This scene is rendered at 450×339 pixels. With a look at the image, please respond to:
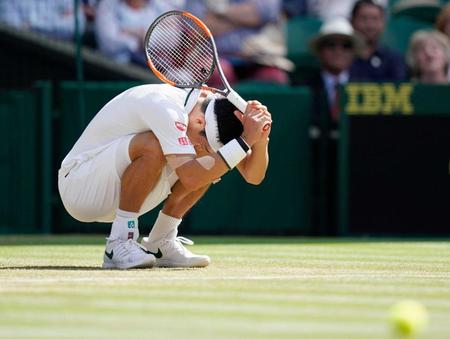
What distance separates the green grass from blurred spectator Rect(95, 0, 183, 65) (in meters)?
5.57

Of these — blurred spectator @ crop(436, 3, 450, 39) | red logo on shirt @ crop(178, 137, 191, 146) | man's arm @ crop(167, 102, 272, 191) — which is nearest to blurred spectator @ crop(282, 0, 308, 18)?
blurred spectator @ crop(436, 3, 450, 39)

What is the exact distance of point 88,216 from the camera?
25.6 ft

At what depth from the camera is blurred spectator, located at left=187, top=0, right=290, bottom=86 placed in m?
14.6

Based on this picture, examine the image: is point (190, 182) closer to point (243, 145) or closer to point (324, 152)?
point (243, 145)

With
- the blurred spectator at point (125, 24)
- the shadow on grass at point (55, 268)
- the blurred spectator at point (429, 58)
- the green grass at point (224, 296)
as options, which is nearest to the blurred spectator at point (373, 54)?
the blurred spectator at point (429, 58)

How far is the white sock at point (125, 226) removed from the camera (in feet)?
24.3

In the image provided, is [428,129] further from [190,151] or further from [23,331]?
[23,331]

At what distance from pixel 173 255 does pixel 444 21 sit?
8248 millimetres

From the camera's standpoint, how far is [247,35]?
580 inches

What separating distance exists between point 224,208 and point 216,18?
2794mm

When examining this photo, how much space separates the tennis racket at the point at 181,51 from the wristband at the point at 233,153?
0.57 metres

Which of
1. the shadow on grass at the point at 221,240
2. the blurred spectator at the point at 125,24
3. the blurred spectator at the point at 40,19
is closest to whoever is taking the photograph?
the shadow on grass at the point at 221,240

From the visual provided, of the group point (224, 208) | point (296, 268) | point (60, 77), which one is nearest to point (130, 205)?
point (296, 268)

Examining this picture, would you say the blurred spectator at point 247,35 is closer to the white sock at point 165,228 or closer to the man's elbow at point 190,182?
the white sock at point 165,228
